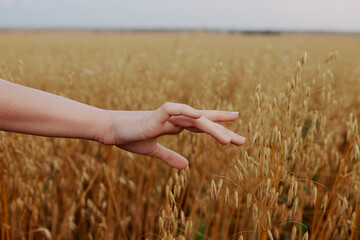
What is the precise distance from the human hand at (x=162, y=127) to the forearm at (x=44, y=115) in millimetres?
45

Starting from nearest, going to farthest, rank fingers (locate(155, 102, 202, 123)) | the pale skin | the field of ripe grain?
fingers (locate(155, 102, 202, 123)) < the pale skin < the field of ripe grain

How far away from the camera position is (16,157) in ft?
4.92

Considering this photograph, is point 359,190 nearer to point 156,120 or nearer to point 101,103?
point 156,120

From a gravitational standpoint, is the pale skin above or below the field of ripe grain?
above

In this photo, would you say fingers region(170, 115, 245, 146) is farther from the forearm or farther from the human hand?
the forearm

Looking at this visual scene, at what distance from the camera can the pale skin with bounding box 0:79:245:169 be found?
0.86m

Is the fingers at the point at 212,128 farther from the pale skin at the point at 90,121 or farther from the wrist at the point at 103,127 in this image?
the wrist at the point at 103,127

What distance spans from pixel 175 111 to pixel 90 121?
0.30m

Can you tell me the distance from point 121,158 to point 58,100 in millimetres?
1247

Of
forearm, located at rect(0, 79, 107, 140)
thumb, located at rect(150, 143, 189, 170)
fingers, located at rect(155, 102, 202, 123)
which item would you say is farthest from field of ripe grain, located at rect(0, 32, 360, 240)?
forearm, located at rect(0, 79, 107, 140)

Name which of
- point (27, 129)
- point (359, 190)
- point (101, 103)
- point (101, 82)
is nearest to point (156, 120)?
point (27, 129)

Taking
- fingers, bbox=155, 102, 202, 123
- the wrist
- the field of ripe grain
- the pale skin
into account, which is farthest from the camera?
the field of ripe grain

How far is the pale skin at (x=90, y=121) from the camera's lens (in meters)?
0.86

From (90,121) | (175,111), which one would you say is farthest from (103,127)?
(175,111)
